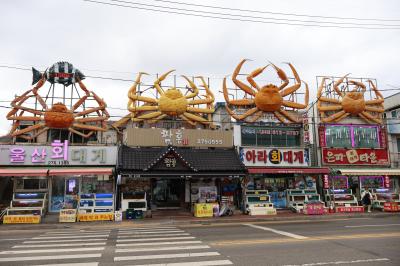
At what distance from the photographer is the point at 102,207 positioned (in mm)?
21328

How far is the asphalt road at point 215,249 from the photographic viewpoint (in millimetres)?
8945

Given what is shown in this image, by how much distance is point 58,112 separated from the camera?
79.7 feet

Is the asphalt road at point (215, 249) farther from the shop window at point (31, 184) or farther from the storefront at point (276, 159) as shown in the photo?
the storefront at point (276, 159)

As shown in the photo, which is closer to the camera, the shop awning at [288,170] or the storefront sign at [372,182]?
the shop awning at [288,170]

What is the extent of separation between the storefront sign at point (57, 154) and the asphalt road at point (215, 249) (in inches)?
381

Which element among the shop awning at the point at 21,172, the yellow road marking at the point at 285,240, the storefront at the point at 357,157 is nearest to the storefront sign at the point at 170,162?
the shop awning at the point at 21,172

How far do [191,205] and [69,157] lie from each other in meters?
9.29

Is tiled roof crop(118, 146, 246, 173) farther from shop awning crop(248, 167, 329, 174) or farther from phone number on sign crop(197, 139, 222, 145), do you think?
shop awning crop(248, 167, 329, 174)

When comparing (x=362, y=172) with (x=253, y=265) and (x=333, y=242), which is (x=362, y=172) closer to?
(x=333, y=242)

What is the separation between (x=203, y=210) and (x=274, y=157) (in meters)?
7.50

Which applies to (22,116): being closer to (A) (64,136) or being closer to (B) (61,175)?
(A) (64,136)

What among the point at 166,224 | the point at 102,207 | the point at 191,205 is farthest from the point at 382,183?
the point at 102,207

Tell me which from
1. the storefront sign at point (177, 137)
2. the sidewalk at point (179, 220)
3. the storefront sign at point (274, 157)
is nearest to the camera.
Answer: the sidewalk at point (179, 220)

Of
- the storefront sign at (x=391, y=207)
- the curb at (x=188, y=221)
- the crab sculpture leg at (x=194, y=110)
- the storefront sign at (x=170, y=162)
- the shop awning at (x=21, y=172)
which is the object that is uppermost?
the crab sculpture leg at (x=194, y=110)
